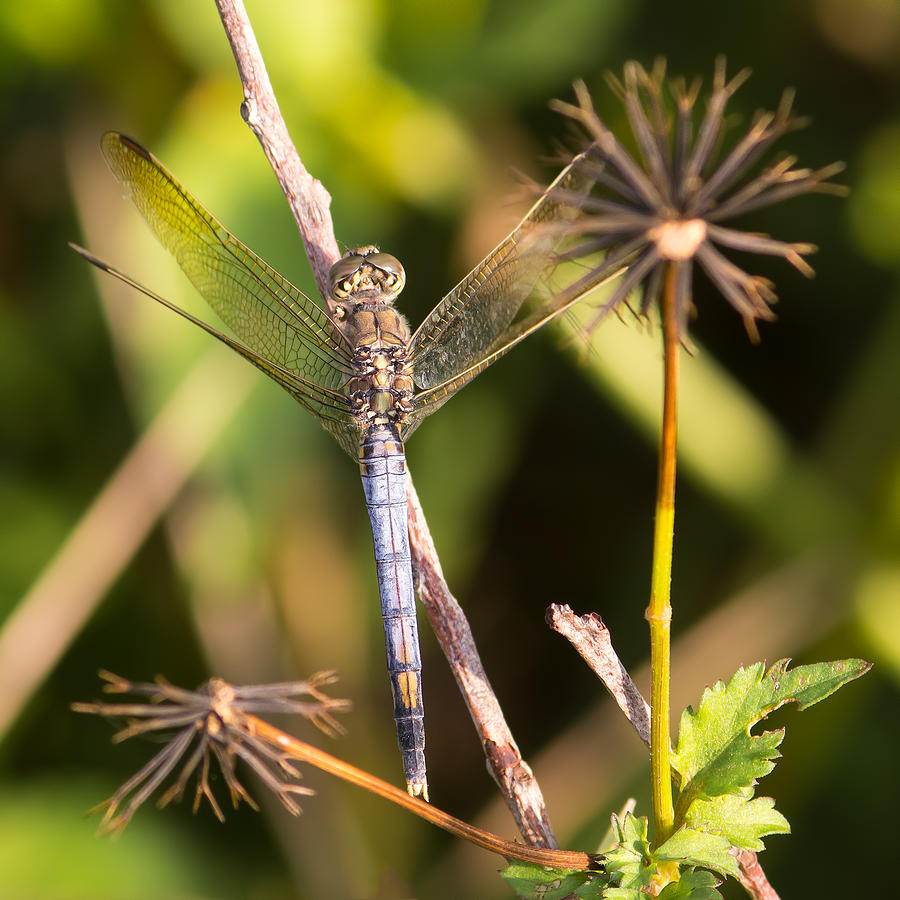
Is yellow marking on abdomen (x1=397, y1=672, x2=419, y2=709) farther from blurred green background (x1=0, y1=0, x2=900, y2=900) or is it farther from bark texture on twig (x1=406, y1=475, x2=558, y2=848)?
blurred green background (x1=0, y1=0, x2=900, y2=900)

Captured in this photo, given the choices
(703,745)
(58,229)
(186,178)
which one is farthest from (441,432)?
(703,745)

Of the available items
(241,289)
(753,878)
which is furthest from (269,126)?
(753,878)

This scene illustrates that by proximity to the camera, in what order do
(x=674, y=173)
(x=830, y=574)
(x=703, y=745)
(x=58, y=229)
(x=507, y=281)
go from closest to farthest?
(x=674, y=173)
(x=703, y=745)
(x=507, y=281)
(x=830, y=574)
(x=58, y=229)

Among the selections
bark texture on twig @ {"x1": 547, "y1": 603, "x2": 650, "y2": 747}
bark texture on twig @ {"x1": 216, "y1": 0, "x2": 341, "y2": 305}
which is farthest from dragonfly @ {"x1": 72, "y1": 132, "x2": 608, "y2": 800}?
bark texture on twig @ {"x1": 547, "y1": 603, "x2": 650, "y2": 747}

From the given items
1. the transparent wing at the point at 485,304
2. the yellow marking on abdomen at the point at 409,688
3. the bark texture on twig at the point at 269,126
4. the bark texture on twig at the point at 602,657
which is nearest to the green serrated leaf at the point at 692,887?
the bark texture on twig at the point at 602,657

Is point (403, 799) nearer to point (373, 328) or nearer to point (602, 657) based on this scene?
point (602, 657)

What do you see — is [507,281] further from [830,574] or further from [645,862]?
[830,574]

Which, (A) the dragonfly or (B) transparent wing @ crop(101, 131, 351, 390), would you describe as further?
(B) transparent wing @ crop(101, 131, 351, 390)
